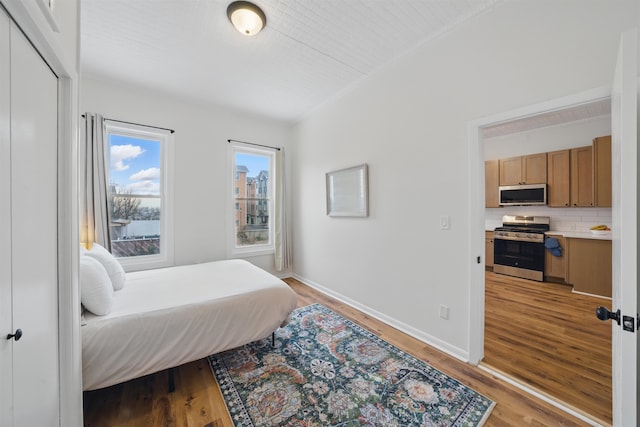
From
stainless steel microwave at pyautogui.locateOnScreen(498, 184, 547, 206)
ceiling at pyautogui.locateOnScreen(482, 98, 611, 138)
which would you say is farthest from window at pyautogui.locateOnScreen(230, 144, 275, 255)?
stainless steel microwave at pyautogui.locateOnScreen(498, 184, 547, 206)

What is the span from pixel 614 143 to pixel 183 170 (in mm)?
4144

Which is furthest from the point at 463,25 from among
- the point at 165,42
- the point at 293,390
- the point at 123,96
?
the point at 123,96

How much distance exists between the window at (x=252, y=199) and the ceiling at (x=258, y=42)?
3.75 ft

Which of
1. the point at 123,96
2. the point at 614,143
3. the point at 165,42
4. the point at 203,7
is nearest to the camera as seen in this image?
the point at 614,143

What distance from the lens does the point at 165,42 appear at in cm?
229

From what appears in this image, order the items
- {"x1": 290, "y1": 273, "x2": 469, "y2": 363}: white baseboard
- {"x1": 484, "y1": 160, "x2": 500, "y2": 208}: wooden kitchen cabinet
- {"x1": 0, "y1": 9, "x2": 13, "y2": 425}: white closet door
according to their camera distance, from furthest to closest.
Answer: {"x1": 484, "y1": 160, "x2": 500, "y2": 208}: wooden kitchen cabinet → {"x1": 290, "y1": 273, "x2": 469, "y2": 363}: white baseboard → {"x1": 0, "y1": 9, "x2": 13, "y2": 425}: white closet door

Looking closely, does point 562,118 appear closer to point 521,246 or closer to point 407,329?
point 521,246

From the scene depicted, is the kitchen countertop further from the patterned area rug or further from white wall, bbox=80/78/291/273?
white wall, bbox=80/78/291/273

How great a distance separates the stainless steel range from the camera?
4.26m

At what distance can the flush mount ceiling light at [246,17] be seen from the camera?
6.08 ft

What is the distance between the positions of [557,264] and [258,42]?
17.7 feet

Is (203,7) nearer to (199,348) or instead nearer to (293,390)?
(199,348)

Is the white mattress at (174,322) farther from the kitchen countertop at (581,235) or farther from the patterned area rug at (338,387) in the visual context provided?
the kitchen countertop at (581,235)

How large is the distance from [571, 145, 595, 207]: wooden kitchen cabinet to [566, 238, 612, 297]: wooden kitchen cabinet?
72cm
